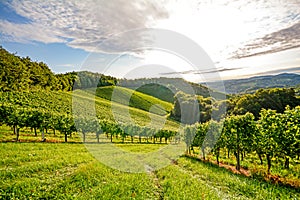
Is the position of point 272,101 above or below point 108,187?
above

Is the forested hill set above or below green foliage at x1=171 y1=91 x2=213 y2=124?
above

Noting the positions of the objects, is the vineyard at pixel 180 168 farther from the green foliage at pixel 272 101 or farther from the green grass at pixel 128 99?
the green grass at pixel 128 99

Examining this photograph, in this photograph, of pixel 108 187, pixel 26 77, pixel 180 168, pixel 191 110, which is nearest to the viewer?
pixel 108 187

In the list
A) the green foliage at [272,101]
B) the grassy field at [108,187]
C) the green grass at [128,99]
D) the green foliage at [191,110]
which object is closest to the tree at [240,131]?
the grassy field at [108,187]

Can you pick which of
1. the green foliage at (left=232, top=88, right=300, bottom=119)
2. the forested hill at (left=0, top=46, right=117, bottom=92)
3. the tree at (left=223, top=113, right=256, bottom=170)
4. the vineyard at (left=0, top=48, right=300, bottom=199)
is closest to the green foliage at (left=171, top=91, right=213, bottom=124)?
the green foliage at (left=232, top=88, right=300, bottom=119)

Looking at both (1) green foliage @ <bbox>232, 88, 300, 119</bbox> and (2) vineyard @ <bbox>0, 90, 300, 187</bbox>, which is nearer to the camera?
(2) vineyard @ <bbox>0, 90, 300, 187</bbox>

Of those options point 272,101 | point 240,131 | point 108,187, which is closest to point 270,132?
point 240,131

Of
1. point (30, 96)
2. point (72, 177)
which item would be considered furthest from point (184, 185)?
point (30, 96)

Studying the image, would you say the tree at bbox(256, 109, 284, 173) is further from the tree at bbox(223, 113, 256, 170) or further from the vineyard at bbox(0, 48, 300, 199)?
the tree at bbox(223, 113, 256, 170)

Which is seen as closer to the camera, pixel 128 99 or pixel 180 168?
pixel 180 168

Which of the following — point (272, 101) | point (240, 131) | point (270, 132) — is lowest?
point (240, 131)

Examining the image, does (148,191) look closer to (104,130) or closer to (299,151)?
(299,151)

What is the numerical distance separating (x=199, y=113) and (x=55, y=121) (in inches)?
2919

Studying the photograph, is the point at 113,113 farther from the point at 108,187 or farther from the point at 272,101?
the point at 108,187
